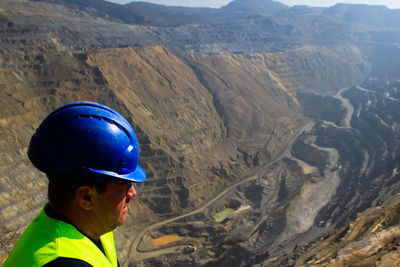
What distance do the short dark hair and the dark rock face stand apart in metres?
11.1

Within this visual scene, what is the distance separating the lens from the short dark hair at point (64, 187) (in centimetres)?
201

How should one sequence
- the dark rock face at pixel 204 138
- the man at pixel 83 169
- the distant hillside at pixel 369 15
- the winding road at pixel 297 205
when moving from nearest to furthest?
the man at pixel 83 169 < the dark rock face at pixel 204 138 < the winding road at pixel 297 205 < the distant hillside at pixel 369 15

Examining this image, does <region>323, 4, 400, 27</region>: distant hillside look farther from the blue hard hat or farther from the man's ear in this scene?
the man's ear

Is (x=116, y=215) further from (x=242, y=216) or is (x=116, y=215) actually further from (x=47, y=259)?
(x=242, y=216)

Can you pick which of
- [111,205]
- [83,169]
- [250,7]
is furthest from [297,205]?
[250,7]

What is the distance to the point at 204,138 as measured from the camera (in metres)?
44.2

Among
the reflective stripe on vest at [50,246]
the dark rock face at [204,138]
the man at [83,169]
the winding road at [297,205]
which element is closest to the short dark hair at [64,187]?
the man at [83,169]

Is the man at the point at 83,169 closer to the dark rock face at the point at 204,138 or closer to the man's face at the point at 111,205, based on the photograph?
the man's face at the point at 111,205

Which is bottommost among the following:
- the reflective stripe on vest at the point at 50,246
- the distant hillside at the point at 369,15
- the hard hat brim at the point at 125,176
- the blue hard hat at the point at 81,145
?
the reflective stripe on vest at the point at 50,246

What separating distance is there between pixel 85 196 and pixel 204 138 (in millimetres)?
42240

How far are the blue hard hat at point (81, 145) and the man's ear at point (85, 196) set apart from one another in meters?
0.09

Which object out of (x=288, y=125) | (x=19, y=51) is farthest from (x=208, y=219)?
(x=288, y=125)

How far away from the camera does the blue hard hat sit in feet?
6.41

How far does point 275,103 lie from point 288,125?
22.3ft
